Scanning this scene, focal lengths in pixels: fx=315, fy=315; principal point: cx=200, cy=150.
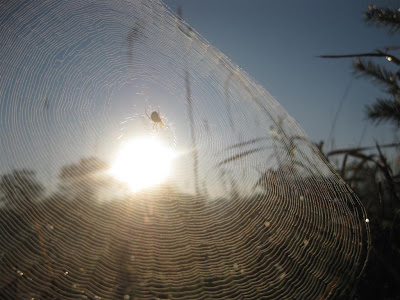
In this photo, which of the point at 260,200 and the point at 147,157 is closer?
the point at 147,157

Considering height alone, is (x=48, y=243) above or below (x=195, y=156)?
below

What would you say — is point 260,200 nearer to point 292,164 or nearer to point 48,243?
point 292,164

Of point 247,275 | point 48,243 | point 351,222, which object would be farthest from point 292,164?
point 48,243

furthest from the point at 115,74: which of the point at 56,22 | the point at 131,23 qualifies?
the point at 56,22

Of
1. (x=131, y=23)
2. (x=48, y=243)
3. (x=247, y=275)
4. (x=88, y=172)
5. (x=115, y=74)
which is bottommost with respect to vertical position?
(x=247, y=275)

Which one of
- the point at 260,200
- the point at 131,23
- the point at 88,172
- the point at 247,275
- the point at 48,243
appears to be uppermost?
the point at 131,23

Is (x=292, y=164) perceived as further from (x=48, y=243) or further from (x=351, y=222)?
(x=48, y=243)

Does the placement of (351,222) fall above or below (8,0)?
below

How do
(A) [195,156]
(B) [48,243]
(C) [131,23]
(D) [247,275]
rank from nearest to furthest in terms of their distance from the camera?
(B) [48,243] < (D) [247,275] < (C) [131,23] < (A) [195,156]

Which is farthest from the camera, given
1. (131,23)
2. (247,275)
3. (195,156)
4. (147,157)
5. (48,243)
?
(195,156)
